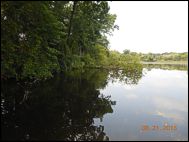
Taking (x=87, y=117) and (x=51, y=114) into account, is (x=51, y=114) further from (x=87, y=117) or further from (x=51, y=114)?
(x=87, y=117)

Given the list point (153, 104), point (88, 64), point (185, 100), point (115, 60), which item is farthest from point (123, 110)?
point (115, 60)

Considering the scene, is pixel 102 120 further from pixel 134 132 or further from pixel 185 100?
pixel 185 100

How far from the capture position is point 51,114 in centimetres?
1200

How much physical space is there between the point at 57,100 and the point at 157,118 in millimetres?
5775

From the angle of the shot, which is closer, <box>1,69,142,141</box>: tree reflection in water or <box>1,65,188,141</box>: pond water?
<box>1,69,142,141</box>: tree reflection in water

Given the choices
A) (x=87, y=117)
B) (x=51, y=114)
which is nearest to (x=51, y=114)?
(x=51, y=114)

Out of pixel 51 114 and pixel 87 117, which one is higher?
→ pixel 51 114

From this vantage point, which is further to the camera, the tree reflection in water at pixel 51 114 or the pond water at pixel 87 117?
the pond water at pixel 87 117

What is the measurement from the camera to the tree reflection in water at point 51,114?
362 inches

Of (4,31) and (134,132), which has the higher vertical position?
(4,31)

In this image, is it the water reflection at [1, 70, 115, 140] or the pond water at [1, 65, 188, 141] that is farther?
the pond water at [1, 65, 188, 141]

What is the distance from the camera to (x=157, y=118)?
1259 cm

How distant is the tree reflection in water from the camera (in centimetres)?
920

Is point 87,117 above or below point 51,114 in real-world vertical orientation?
below
